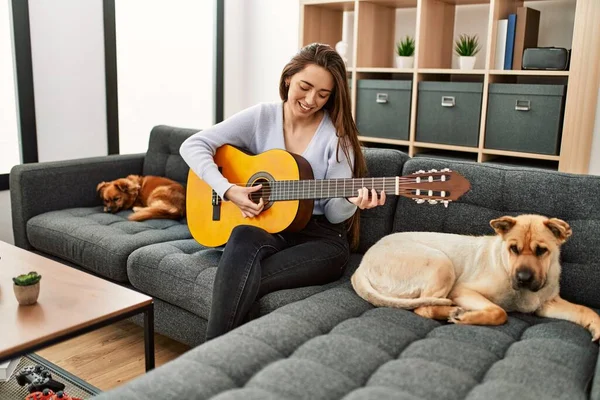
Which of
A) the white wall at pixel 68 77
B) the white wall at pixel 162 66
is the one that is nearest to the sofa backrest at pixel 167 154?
the white wall at pixel 68 77

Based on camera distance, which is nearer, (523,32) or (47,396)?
(47,396)

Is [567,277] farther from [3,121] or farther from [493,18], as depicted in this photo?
[3,121]

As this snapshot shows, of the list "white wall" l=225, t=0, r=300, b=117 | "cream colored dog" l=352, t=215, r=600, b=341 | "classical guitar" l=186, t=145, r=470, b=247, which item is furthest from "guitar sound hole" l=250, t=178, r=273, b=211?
"white wall" l=225, t=0, r=300, b=117

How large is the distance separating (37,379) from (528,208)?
1704 mm

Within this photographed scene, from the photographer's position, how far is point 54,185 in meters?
2.95

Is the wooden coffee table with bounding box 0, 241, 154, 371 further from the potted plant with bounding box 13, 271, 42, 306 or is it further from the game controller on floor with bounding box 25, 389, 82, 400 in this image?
the game controller on floor with bounding box 25, 389, 82, 400

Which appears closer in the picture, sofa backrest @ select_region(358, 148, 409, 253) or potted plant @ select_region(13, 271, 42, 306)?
potted plant @ select_region(13, 271, 42, 306)

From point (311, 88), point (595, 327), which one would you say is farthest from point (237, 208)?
point (595, 327)

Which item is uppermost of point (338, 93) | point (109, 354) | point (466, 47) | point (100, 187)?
point (466, 47)

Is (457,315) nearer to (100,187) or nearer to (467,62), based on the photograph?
(467,62)

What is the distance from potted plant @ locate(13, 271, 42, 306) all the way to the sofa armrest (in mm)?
1270

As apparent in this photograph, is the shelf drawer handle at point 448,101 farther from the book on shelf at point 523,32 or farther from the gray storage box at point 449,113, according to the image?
the book on shelf at point 523,32

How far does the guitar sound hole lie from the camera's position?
6.95ft

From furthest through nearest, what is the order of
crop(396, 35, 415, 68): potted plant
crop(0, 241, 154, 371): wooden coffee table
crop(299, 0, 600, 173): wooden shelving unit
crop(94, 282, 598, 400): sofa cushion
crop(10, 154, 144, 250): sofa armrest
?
crop(396, 35, 415, 68): potted plant
crop(10, 154, 144, 250): sofa armrest
crop(299, 0, 600, 173): wooden shelving unit
crop(0, 241, 154, 371): wooden coffee table
crop(94, 282, 598, 400): sofa cushion
